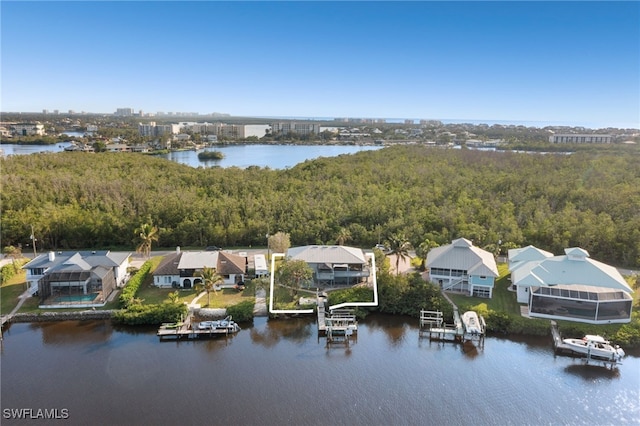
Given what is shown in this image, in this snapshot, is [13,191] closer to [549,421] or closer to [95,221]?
[95,221]

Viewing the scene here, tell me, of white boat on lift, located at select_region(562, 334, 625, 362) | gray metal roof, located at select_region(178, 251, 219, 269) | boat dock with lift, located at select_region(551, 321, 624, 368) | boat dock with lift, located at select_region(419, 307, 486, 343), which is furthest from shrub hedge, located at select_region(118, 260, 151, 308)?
white boat on lift, located at select_region(562, 334, 625, 362)

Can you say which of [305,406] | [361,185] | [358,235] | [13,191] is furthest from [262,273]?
[13,191]

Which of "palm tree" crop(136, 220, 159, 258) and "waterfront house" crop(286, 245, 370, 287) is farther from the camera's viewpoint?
"palm tree" crop(136, 220, 159, 258)

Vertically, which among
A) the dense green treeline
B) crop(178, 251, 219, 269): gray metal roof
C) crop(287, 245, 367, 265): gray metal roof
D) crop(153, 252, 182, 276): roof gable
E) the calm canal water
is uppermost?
the dense green treeline

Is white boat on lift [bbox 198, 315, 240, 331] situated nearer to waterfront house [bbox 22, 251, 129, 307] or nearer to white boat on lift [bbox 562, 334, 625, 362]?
waterfront house [bbox 22, 251, 129, 307]

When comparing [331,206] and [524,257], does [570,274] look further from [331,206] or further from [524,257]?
[331,206]

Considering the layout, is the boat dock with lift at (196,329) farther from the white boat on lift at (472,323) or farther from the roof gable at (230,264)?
the white boat on lift at (472,323)

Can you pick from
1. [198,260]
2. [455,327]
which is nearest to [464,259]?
[455,327]
